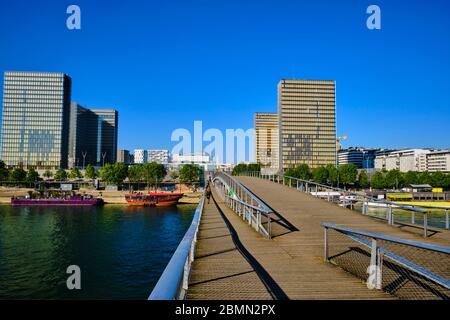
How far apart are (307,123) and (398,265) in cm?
15547

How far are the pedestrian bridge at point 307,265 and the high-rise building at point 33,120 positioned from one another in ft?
495

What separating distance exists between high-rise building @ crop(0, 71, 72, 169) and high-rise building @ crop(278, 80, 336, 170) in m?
96.9

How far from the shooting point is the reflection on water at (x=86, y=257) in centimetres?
1845

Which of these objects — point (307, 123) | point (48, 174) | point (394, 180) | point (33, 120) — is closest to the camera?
point (394, 180)

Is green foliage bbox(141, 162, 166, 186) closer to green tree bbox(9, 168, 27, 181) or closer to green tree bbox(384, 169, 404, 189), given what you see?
green tree bbox(9, 168, 27, 181)

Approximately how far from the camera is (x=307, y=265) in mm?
7246

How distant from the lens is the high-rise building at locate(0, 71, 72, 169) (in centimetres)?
14238

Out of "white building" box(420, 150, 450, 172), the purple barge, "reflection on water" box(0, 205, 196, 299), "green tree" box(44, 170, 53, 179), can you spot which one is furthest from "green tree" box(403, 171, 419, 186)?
"green tree" box(44, 170, 53, 179)

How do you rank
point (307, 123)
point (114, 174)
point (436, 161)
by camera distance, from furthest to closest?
point (436, 161) < point (307, 123) < point (114, 174)

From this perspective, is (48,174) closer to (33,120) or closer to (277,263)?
(33,120)

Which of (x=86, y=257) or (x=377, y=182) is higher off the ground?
(x=377, y=182)

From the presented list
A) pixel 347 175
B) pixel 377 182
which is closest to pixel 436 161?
pixel 377 182
